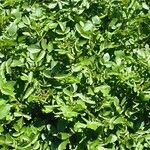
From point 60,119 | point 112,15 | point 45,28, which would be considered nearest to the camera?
point 60,119

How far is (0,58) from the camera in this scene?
7.36 ft

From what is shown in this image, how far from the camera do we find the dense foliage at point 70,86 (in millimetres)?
2094

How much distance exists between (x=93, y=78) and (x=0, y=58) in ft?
1.58

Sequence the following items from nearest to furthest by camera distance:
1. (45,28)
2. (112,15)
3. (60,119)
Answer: (60,119)
(45,28)
(112,15)

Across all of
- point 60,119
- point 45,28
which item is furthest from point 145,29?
point 60,119

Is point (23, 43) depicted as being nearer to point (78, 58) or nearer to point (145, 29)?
point (78, 58)

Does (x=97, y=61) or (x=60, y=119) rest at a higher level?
(x=97, y=61)

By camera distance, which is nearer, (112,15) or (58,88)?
(58,88)

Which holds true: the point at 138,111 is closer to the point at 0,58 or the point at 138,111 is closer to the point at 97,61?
the point at 97,61

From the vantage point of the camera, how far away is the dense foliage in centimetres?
209

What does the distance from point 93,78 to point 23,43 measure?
0.41 metres

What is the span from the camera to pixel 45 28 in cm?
227

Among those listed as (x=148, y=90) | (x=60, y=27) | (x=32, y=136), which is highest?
(x=60, y=27)

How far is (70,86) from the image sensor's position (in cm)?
212
